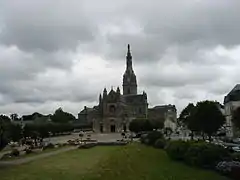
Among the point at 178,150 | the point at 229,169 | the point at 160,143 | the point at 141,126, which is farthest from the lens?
the point at 141,126

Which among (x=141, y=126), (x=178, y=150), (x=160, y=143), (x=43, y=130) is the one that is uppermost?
(x=141, y=126)

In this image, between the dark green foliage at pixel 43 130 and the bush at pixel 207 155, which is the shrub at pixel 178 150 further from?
the dark green foliage at pixel 43 130

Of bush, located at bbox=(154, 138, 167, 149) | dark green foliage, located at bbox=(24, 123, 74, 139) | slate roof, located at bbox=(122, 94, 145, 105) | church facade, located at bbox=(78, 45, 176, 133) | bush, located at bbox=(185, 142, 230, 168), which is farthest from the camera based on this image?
slate roof, located at bbox=(122, 94, 145, 105)

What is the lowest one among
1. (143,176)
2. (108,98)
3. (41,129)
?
(143,176)

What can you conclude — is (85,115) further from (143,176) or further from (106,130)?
(143,176)

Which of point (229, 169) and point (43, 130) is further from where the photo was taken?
point (43, 130)

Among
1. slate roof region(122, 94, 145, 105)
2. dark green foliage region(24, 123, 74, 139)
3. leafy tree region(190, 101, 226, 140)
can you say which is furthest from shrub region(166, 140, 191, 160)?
slate roof region(122, 94, 145, 105)

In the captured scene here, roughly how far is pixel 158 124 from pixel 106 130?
101 ft

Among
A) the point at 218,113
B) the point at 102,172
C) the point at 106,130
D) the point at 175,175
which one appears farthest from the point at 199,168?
the point at 106,130

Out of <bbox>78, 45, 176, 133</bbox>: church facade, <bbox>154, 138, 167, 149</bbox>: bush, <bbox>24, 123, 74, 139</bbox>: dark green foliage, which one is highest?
<bbox>78, 45, 176, 133</bbox>: church facade

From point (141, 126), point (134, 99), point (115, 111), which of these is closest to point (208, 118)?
point (141, 126)

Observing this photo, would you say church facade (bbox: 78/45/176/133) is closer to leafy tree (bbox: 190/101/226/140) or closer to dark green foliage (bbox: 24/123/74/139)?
dark green foliage (bbox: 24/123/74/139)

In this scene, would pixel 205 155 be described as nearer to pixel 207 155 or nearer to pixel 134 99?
pixel 207 155

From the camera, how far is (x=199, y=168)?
114 ft
